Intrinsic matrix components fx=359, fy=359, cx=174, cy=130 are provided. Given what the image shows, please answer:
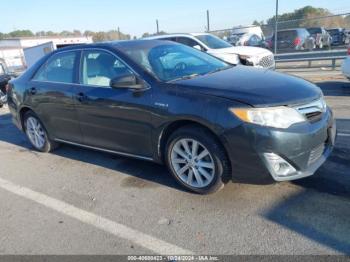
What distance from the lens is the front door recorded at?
4008mm

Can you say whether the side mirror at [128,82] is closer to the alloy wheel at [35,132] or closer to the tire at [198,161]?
the tire at [198,161]

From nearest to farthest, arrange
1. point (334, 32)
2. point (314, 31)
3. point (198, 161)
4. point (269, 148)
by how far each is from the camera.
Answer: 1. point (269, 148)
2. point (198, 161)
3. point (314, 31)
4. point (334, 32)

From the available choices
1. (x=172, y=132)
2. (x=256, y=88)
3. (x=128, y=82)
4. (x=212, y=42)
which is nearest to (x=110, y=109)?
(x=128, y=82)

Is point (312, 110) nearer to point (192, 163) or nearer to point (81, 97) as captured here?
point (192, 163)

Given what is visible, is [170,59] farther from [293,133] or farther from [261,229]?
[261,229]

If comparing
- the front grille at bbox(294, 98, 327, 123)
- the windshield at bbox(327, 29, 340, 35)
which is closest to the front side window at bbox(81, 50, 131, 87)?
the front grille at bbox(294, 98, 327, 123)

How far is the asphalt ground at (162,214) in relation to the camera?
298cm

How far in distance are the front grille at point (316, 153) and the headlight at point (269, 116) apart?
0.37 metres

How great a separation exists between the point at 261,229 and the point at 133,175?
6.18 ft

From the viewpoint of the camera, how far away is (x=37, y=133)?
5754mm

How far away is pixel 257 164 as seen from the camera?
330 centimetres

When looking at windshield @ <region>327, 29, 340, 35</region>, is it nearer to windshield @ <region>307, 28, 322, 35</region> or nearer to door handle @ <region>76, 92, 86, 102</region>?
windshield @ <region>307, 28, 322, 35</region>

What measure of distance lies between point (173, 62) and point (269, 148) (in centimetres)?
179

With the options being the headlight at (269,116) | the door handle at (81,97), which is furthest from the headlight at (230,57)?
the headlight at (269,116)
